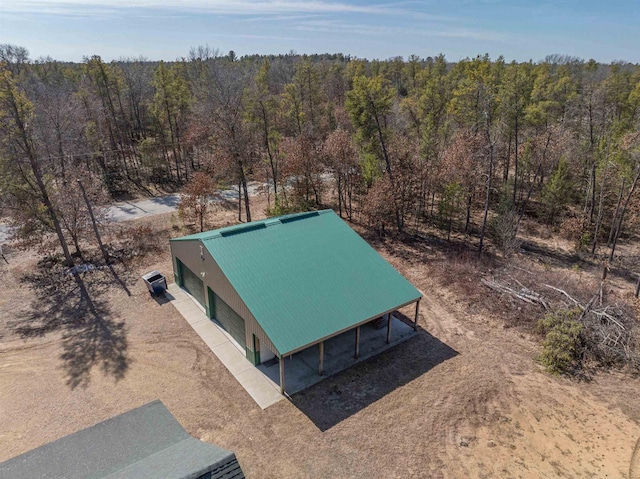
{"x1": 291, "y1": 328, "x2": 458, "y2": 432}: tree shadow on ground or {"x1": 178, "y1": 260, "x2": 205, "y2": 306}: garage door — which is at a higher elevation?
{"x1": 178, "y1": 260, "x2": 205, "y2": 306}: garage door

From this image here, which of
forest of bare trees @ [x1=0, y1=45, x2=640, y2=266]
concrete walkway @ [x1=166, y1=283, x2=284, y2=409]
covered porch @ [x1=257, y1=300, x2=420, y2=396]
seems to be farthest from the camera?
forest of bare trees @ [x1=0, y1=45, x2=640, y2=266]

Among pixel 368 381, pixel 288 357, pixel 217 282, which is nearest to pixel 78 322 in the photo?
pixel 217 282

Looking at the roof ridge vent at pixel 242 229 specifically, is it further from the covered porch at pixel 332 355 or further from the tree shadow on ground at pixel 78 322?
the tree shadow on ground at pixel 78 322

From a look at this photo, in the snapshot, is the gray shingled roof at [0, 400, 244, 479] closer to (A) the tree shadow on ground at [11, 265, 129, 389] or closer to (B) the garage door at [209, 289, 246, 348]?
(A) the tree shadow on ground at [11, 265, 129, 389]

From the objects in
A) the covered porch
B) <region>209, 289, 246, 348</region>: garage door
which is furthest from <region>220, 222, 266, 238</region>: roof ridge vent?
the covered porch

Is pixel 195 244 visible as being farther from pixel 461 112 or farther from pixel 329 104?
pixel 329 104

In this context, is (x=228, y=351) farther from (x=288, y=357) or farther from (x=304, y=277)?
(x=304, y=277)
